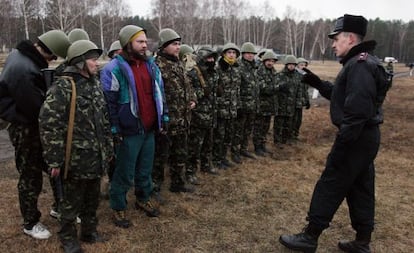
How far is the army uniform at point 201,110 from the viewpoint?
17.6ft

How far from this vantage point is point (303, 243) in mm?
3715

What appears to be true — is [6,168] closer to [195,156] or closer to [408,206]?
[195,156]

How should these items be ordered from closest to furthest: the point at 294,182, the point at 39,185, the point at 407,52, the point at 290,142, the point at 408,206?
the point at 39,185
the point at 408,206
the point at 294,182
the point at 290,142
the point at 407,52

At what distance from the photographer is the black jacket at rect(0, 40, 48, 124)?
3.37m

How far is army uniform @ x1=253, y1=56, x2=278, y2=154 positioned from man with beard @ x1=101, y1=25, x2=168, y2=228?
11.9 feet

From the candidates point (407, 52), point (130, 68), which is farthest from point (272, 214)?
point (407, 52)

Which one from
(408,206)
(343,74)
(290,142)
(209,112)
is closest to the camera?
(343,74)

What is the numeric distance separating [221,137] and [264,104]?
5.65 feet

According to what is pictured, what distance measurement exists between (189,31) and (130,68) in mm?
40293

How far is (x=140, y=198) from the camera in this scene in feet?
14.7

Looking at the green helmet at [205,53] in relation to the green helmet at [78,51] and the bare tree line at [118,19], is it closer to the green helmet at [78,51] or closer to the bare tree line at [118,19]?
the green helmet at [78,51]

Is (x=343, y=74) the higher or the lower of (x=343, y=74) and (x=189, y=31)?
the lower

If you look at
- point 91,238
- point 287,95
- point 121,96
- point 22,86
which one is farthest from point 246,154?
point 22,86

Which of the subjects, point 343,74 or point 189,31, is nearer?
point 343,74
